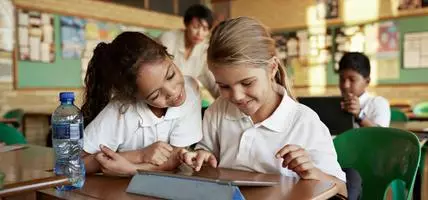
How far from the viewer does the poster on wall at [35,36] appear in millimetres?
4664

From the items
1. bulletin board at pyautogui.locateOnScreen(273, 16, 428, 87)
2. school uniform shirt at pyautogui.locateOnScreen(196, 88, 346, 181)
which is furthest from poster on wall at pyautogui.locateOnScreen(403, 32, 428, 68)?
school uniform shirt at pyautogui.locateOnScreen(196, 88, 346, 181)

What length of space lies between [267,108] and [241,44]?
23cm

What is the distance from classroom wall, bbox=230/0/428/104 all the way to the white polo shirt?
3.30 m

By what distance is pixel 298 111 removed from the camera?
4.02ft

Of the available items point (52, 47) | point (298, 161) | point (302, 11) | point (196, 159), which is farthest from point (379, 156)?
point (302, 11)

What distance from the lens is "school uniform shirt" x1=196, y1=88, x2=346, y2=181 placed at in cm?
115

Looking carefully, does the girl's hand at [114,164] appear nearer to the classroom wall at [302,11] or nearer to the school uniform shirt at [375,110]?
the school uniform shirt at [375,110]

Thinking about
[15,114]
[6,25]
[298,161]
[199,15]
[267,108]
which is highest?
[6,25]

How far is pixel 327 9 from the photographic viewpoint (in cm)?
564

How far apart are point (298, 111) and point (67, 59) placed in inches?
174

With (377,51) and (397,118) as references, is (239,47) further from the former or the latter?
(377,51)

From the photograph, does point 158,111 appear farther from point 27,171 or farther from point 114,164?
point 27,171

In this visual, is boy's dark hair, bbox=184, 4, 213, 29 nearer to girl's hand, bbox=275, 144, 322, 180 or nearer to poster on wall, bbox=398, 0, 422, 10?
girl's hand, bbox=275, 144, 322, 180

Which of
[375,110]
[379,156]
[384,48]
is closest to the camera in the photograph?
[379,156]
